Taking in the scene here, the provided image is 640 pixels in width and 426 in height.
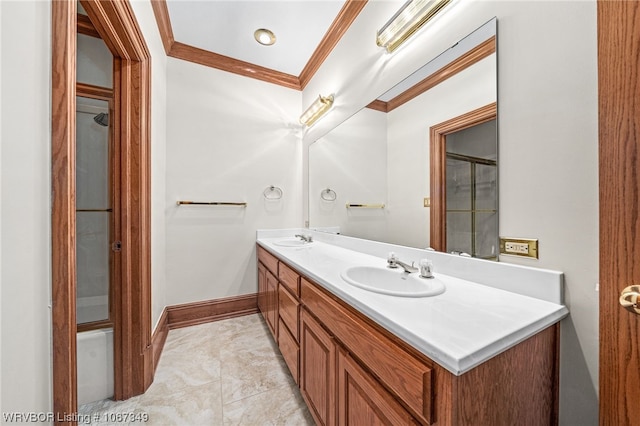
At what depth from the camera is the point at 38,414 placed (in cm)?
61

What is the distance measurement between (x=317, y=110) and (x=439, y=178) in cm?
148

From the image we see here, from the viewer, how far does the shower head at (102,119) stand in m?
1.51

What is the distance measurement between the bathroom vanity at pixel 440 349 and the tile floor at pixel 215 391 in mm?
299

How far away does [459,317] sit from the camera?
703 mm

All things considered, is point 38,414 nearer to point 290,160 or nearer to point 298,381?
point 298,381

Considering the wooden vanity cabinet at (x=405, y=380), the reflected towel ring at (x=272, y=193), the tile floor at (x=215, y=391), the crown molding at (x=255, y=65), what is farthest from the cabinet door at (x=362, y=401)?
the crown molding at (x=255, y=65)

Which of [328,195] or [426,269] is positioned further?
[328,195]

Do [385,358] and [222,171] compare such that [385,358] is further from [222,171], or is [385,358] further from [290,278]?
[222,171]

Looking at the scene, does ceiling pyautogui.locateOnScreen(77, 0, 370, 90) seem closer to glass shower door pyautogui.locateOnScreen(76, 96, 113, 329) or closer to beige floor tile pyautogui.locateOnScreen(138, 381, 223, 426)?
glass shower door pyautogui.locateOnScreen(76, 96, 113, 329)

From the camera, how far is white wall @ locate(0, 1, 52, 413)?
1.71 feet

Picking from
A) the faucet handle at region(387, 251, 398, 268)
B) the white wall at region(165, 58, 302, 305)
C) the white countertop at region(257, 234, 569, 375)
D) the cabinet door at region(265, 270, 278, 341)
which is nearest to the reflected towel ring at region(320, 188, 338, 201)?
the white wall at region(165, 58, 302, 305)

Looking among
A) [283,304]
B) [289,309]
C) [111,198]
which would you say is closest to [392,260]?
[289,309]

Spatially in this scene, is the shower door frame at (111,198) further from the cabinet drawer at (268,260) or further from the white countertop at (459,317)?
the white countertop at (459,317)

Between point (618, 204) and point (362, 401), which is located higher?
point (618, 204)
